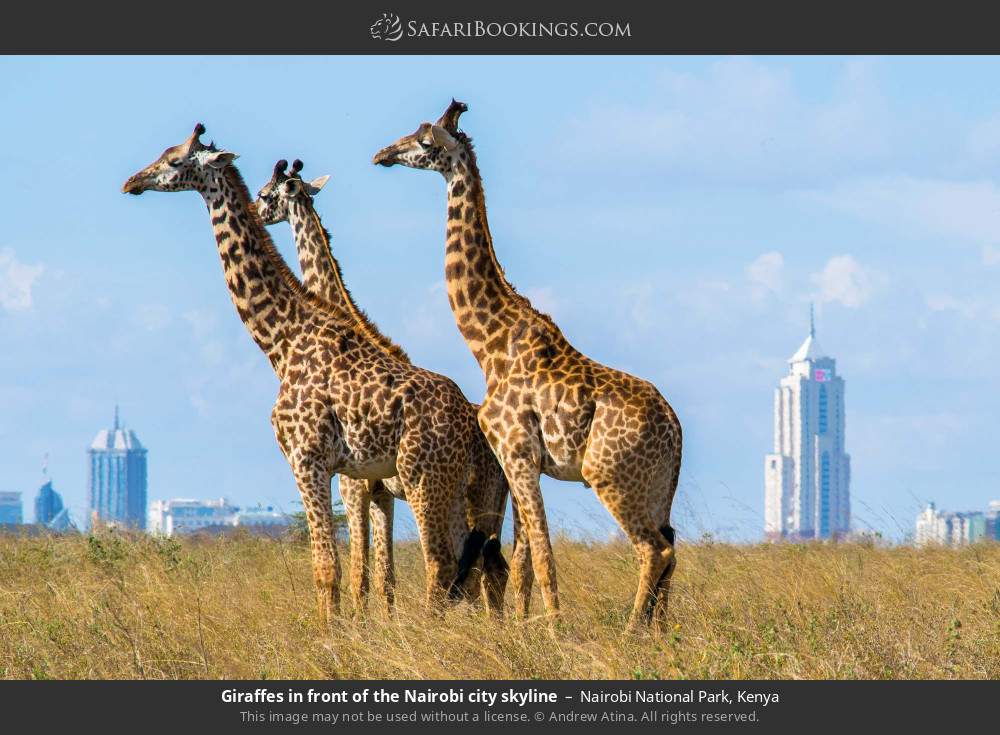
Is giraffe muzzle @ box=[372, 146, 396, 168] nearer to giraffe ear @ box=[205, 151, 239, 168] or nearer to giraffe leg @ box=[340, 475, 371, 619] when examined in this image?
giraffe ear @ box=[205, 151, 239, 168]

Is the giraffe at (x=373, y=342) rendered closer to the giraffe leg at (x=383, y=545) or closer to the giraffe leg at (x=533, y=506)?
the giraffe leg at (x=383, y=545)

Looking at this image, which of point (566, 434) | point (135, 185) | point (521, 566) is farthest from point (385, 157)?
point (521, 566)

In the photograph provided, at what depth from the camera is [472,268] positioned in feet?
45.1

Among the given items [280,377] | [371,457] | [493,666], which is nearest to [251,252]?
[280,377]

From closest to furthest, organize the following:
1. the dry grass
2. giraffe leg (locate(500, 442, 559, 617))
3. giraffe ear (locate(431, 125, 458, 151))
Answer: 1. the dry grass
2. giraffe leg (locate(500, 442, 559, 617))
3. giraffe ear (locate(431, 125, 458, 151))

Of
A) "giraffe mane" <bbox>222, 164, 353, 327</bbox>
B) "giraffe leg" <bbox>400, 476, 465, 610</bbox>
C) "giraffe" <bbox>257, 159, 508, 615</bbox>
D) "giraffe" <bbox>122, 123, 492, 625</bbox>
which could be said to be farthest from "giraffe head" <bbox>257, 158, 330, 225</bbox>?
"giraffe leg" <bbox>400, 476, 465, 610</bbox>

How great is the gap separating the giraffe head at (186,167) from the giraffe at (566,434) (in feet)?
6.57

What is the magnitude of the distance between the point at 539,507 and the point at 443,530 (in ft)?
3.00

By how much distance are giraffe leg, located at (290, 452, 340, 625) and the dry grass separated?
25 centimetres

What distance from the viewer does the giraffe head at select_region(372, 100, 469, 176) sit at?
13656mm

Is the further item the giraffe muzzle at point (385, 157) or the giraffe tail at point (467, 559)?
the giraffe muzzle at point (385, 157)

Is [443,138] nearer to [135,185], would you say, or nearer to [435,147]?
[435,147]

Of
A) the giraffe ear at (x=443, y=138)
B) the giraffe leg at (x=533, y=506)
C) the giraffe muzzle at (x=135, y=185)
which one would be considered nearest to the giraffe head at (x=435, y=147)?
the giraffe ear at (x=443, y=138)

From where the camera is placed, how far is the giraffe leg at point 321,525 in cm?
1294
